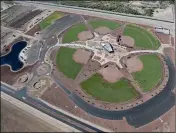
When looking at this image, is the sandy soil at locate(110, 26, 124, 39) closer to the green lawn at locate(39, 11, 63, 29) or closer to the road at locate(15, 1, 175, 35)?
the road at locate(15, 1, 175, 35)

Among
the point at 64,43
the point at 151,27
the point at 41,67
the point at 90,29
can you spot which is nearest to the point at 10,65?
the point at 41,67

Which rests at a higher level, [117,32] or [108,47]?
[117,32]

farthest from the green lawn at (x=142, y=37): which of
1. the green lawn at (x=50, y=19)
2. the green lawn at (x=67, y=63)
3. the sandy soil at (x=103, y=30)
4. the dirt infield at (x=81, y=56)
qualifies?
the green lawn at (x=50, y=19)

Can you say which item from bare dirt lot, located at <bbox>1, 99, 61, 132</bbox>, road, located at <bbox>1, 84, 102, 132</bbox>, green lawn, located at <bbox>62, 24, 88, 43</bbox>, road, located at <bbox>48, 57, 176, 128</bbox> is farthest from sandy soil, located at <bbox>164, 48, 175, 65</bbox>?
bare dirt lot, located at <bbox>1, 99, 61, 132</bbox>

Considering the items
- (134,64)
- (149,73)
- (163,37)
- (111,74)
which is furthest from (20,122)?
(163,37)

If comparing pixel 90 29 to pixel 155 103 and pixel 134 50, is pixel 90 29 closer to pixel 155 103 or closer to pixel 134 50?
pixel 134 50

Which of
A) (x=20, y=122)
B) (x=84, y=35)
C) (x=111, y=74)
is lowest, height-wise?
(x=20, y=122)

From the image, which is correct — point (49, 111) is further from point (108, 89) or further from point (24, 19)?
point (24, 19)
